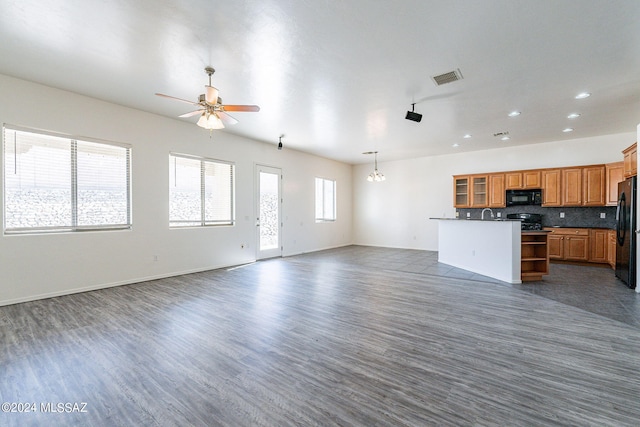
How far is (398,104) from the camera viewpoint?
4.74 m

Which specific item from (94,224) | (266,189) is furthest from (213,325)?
(266,189)

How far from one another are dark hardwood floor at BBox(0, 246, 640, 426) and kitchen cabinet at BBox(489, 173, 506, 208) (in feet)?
11.9

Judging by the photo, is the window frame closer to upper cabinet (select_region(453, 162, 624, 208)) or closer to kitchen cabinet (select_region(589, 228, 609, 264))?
upper cabinet (select_region(453, 162, 624, 208))

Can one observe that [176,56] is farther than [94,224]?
No

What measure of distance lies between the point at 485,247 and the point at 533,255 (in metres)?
0.86

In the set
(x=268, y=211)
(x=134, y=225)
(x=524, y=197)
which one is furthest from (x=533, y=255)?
(x=134, y=225)

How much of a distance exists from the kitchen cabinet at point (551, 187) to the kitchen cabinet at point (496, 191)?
890 millimetres

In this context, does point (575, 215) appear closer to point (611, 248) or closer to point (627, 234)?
point (611, 248)

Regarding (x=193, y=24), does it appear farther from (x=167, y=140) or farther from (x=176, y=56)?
(x=167, y=140)

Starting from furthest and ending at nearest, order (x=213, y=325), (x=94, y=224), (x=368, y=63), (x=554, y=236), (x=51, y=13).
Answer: (x=554, y=236), (x=94, y=224), (x=368, y=63), (x=213, y=325), (x=51, y=13)

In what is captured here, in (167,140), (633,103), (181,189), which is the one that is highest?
(633,103)

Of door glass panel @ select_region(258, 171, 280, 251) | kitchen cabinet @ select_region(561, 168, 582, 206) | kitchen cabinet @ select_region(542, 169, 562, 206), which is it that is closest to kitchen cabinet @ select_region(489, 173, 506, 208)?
kitchen cabinet @ select_region(542, 169, 562, 206)

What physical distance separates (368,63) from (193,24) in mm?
1980

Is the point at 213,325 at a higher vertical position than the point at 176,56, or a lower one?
lower
